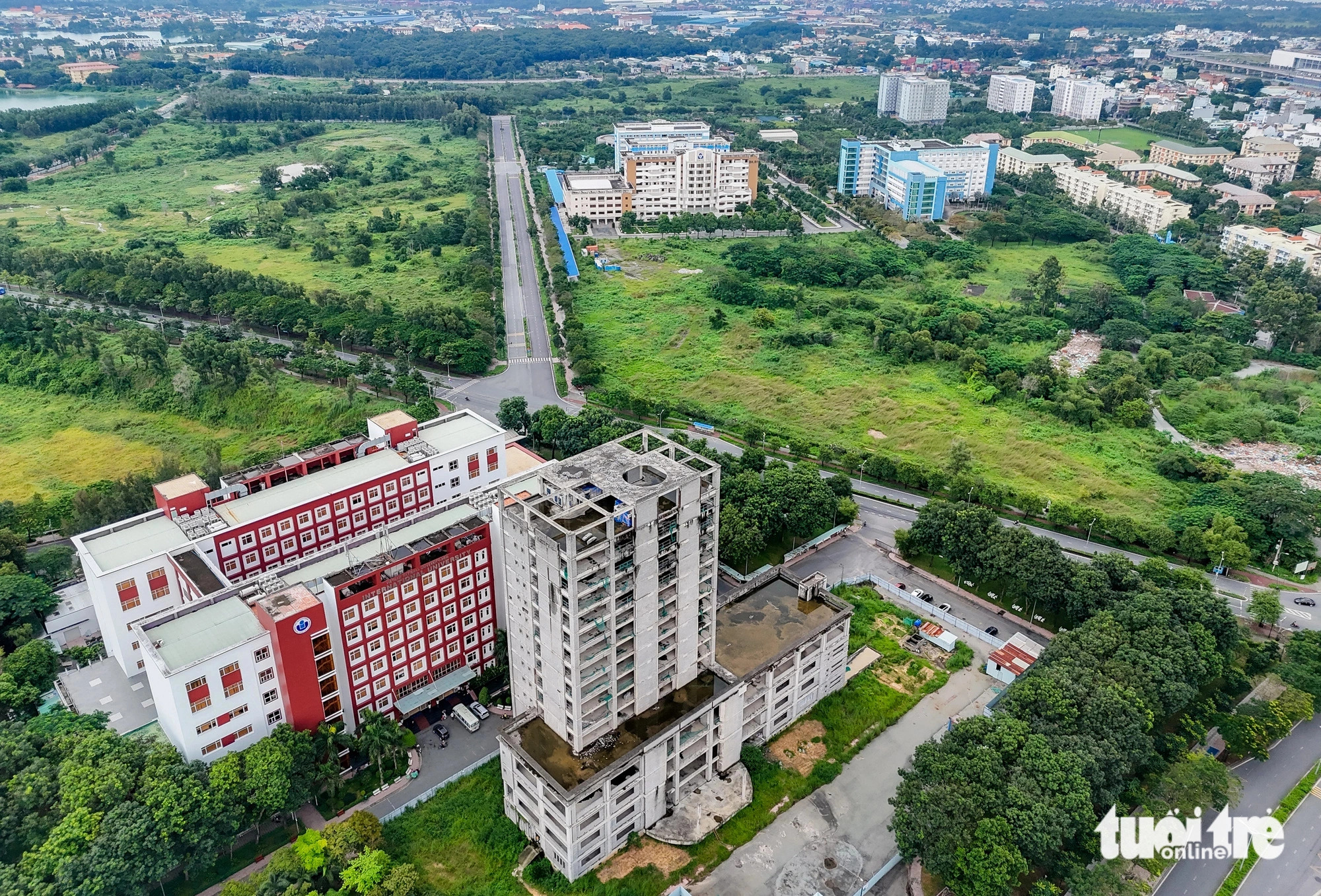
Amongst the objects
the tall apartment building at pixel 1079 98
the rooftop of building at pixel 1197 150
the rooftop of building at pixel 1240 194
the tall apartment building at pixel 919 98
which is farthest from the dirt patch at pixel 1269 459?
the tall apartment building at pixel 1079 98

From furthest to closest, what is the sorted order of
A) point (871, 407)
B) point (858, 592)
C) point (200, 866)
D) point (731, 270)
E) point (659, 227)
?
point (659, 227) → point (731, 270) → point (871, 407) → point (858, 592) → point (200, 866)

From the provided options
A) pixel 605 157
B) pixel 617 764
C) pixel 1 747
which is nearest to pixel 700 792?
pixel 617 764

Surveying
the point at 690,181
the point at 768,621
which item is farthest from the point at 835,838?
the point at 690,181

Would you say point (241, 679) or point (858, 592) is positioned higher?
point (241, 679)

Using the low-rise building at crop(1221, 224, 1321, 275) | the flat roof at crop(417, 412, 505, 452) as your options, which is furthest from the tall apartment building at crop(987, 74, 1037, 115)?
the flat roof at crop(417, 412, 505, 452)

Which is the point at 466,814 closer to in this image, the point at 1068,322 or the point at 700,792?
the point at 700,792

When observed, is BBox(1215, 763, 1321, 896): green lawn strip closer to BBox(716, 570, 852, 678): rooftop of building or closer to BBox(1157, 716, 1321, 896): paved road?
BBox(1157, 716, 1321, 896): paved road

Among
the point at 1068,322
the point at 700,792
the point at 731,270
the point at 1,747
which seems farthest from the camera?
the point at 731,270
